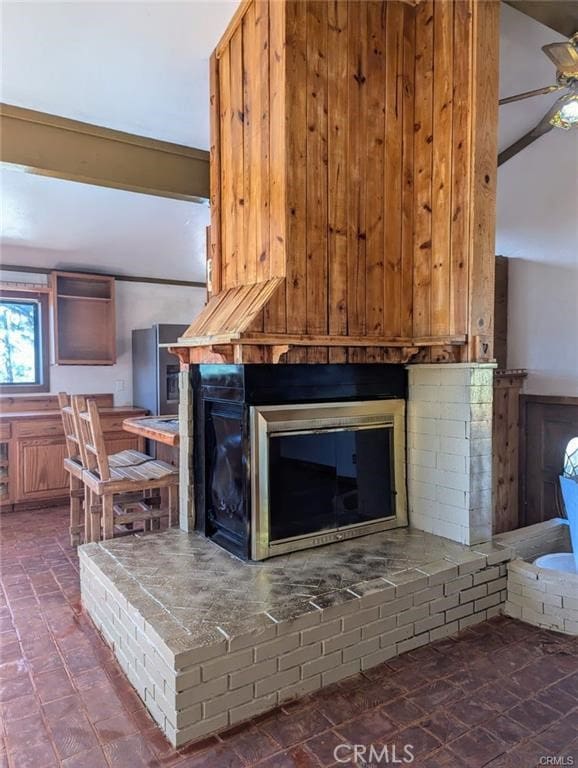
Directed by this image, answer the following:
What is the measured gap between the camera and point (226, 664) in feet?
5.58

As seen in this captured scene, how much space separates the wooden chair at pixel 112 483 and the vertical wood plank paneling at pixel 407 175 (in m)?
1.71

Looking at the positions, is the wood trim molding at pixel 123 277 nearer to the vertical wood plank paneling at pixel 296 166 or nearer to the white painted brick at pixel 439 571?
the vertical wood plank paneling at pixel 296 166

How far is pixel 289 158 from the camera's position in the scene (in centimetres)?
228

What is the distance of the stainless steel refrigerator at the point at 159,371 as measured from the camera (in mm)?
4621

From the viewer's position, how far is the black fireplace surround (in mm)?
2350

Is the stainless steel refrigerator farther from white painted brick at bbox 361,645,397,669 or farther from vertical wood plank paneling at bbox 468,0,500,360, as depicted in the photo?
white painted brick at bbox 361,645,397,669

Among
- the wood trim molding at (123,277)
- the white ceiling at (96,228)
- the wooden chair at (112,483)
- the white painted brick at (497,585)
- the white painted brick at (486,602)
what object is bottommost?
the white painted brick at (486,602)

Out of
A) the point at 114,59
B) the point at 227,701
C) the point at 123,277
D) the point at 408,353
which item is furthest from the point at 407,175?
the point at 123,277

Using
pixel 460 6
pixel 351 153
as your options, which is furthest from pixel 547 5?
pixel 351 153

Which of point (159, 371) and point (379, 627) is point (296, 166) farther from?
point (159, 371)

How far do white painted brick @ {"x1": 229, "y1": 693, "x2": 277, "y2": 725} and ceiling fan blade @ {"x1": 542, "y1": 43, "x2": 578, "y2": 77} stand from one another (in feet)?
10.4

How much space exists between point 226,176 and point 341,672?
7.99 feet

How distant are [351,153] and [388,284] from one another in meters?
0.68

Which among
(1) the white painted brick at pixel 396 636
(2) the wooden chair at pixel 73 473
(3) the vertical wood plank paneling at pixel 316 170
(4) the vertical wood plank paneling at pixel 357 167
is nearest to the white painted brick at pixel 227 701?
(1) the white painted brick at pixel 396 636
